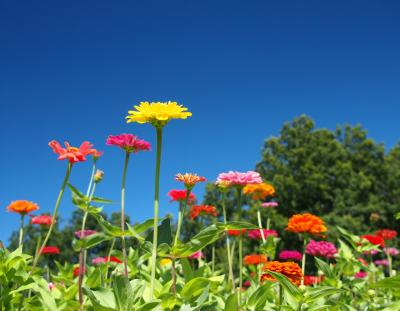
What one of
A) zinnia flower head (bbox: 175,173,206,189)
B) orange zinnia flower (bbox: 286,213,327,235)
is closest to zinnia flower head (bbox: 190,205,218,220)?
orange zinnia flower (bbox: 286,213,327,235)

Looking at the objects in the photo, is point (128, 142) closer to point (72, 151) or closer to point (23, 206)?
point (72, 151)

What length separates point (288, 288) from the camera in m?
1.52

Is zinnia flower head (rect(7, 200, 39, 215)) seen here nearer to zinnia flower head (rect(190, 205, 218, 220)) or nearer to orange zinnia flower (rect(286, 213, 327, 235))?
zinnia flower head (rect(190, 205, 218, 220))

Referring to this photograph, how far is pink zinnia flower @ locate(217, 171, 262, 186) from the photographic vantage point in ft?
8.46

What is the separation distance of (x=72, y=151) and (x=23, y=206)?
1669 millimetres

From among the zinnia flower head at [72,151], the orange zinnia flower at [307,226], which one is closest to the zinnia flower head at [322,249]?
the orange zinnia flower at [307,226]

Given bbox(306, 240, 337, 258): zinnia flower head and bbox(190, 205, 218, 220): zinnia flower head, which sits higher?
bbox(190, 205, 218, 220): zinnia flower head

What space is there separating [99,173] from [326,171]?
979 inches

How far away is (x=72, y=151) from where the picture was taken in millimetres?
2018

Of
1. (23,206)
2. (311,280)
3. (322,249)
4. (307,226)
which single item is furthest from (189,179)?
(311,280)

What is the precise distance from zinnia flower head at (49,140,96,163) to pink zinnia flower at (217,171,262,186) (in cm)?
87

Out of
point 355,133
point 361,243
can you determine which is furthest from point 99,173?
point 355,133

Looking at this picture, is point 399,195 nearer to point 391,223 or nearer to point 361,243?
point 391,223

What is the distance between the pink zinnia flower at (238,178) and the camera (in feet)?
8.46
